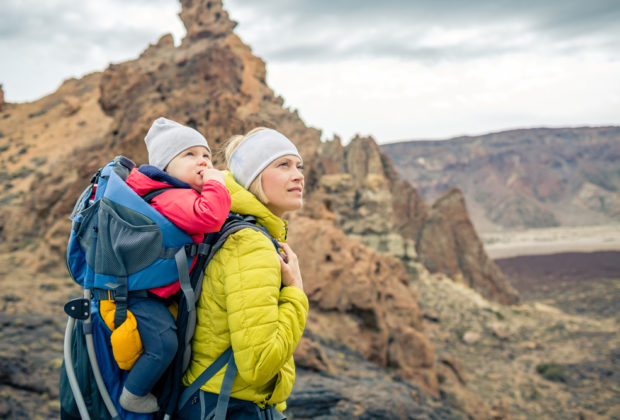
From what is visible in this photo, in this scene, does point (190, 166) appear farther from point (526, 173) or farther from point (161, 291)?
point (526, 173)

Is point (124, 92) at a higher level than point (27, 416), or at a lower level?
higher

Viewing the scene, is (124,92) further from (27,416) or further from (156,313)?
(156,313)

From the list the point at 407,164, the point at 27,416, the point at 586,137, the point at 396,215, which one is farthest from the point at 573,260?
the point at 586,137

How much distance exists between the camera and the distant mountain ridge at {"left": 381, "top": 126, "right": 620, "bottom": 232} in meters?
93.7

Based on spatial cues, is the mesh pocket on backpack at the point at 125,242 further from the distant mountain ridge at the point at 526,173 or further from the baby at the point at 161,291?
the distant mountain ridge at the point at 526,173

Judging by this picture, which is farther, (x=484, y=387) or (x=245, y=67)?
Answer: (x=245, y=67)

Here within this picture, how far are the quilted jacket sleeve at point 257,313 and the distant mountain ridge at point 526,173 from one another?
9814 cm

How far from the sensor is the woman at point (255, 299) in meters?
1.64

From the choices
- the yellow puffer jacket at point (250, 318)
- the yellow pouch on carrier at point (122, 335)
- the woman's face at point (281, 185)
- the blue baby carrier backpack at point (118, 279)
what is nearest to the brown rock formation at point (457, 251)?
the woman's face at point (281, 185)

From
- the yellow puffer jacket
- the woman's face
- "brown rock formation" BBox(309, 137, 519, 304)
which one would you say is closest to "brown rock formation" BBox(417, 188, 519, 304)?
"brown rock formation" BBox(309, 137, 519, 304)

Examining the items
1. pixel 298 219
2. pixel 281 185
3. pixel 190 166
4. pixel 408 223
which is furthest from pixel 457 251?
pixel 190 166

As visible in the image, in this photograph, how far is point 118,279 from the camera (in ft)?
5.34

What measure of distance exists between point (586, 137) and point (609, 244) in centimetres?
7175

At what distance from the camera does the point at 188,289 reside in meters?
1.68
